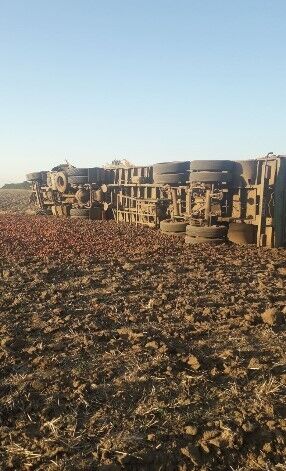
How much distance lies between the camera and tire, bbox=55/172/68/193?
24.2 meters

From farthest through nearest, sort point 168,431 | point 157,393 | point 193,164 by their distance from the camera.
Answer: point 193,164 < point 157,393 < point 168,431

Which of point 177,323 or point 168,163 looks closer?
point 177,323

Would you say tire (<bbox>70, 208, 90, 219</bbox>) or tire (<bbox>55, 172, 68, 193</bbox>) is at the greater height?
tire (<bbox>55, 172, 68, 193</bbox>)

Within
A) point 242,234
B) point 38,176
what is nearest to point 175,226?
point 242,234

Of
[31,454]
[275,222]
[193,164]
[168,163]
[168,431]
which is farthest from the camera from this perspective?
[168,163]

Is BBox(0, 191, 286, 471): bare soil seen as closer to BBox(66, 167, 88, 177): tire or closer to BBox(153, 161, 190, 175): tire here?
BBox(153, 161, 190, 175): tire

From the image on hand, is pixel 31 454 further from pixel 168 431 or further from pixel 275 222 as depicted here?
pixel 275 222

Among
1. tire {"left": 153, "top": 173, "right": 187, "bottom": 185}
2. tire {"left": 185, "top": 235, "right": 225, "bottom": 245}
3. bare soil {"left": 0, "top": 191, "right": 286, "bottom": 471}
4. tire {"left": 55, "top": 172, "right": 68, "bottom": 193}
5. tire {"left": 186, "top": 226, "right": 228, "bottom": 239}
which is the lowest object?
tire {"left": 185, "top": 235, "right": 225, "bottom": 245}

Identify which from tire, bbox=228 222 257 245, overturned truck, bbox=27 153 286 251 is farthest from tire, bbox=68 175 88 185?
tire, bbox=228 222 257 245

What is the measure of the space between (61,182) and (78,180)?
187 cm

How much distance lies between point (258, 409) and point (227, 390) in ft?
1.21

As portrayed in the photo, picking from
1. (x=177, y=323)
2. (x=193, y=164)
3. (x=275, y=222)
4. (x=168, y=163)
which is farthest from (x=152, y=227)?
(x=177, y=323)

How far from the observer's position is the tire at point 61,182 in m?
24.2

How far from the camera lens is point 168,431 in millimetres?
3467
